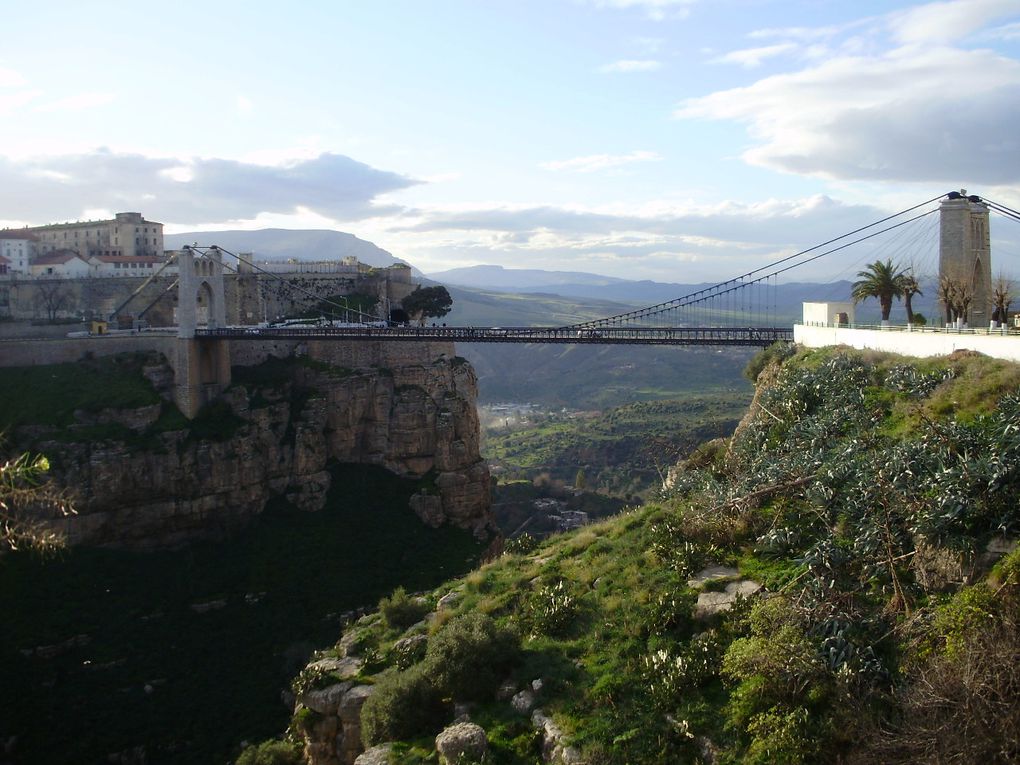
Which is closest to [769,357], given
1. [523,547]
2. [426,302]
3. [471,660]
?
[523,547]

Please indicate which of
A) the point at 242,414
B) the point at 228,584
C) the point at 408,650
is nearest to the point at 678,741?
the point at 408,650

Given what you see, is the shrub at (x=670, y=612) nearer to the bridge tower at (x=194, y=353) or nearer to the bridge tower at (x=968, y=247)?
the bridge tower at (x=968, y=247)

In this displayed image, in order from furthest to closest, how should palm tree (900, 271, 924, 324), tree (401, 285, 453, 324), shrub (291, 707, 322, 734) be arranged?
tree (401, 285, 453, 324)
palm tree (900, 271, 924, 324)
shrub (291, 707, 322, 734)

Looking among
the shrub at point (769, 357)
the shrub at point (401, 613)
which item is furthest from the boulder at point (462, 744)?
the shrub at point (769, 357)

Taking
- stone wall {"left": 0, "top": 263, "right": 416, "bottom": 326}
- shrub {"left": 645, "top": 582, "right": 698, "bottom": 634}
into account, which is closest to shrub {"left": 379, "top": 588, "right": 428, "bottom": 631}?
shrub {"left": 645, "top": 582, "right": 698, "bottom": 634}

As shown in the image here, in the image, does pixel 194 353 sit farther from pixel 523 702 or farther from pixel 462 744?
pixel 462 744

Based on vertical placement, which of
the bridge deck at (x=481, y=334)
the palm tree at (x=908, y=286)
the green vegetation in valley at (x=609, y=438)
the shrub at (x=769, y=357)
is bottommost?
the green vegetation in valley at (x=609, y=438)

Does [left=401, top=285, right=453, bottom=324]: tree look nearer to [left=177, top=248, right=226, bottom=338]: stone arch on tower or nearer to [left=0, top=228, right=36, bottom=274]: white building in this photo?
[left=177, top=248, right=226, bottom=338]: stone arch on tower

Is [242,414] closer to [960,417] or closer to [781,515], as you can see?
[781,515]
